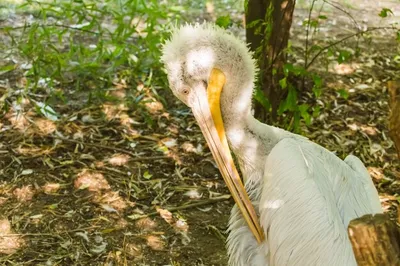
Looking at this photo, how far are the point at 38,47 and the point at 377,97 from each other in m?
2.79

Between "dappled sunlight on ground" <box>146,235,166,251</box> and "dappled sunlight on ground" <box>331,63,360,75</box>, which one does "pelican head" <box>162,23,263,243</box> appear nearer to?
"dappled sunlight on ground" <box>146,235,166,251</box>

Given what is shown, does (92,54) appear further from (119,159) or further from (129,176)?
(129,176)

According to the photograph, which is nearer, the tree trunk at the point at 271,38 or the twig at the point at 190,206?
the twig at the point at 190,206

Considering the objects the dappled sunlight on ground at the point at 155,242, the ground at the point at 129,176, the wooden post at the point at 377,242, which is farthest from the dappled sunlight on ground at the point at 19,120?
the wooden post at the point at 377,242

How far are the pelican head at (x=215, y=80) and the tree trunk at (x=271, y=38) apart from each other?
3.71 feet

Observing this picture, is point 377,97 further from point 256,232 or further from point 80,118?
point 256,232

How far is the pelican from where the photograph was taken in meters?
2.82

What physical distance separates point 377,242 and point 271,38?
3.22 m

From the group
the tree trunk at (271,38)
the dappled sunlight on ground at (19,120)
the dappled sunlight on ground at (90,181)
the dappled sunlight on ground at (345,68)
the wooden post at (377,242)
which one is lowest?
the dappled sunlight on ground at (19,120)

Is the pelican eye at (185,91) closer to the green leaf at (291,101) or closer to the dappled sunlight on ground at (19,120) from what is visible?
the green leaf at (291,101)

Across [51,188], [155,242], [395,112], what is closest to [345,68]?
[155,242]

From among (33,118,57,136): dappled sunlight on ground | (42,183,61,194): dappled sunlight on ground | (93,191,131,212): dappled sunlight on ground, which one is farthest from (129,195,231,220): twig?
(33,118,57,136): dappled sunlight on ground

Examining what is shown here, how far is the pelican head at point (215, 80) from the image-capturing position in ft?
10.2

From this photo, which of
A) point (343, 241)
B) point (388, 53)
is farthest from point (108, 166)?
point (388, 53)
